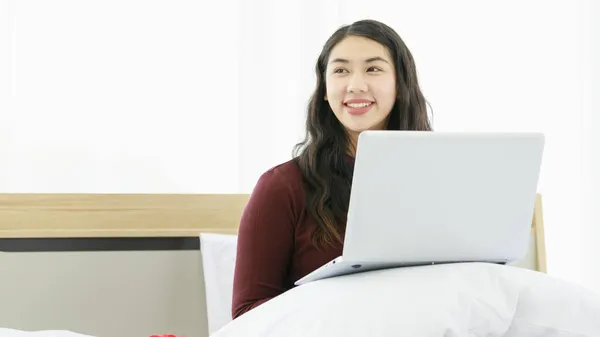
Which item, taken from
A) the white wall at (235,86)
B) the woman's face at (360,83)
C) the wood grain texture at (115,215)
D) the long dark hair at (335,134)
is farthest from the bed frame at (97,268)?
the woman's face at (360,83)

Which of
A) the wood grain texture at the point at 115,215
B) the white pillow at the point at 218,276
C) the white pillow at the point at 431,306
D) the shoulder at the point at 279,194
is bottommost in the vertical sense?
the white pillow at the point at 218,276

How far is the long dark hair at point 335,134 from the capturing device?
1726mm

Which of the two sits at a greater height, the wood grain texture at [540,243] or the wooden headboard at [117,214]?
the wooden headboard at [117,214]

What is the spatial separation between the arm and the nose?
236mm

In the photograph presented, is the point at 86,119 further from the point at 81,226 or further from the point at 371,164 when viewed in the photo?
the point at 371,164

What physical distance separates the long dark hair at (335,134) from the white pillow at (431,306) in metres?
0.49

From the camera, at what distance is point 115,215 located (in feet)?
8.04

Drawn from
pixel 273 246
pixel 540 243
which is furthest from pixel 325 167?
pixel 540 243

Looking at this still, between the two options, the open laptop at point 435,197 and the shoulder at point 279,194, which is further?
the shoulder at point 279,194

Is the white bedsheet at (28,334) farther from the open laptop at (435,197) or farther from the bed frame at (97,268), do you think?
the open laptop at (435,197)

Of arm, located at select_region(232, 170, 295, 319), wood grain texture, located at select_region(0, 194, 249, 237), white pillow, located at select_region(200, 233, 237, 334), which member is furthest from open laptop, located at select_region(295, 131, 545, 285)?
wood grain texture, located at select_region(0, 194, 249, 237)

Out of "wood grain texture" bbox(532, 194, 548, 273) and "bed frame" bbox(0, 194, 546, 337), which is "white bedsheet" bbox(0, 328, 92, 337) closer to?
"bed frame" bbox(0, 194, 546, 337)

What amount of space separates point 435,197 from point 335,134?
67 cm

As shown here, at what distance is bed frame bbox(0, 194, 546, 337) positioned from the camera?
2287 millimetres
